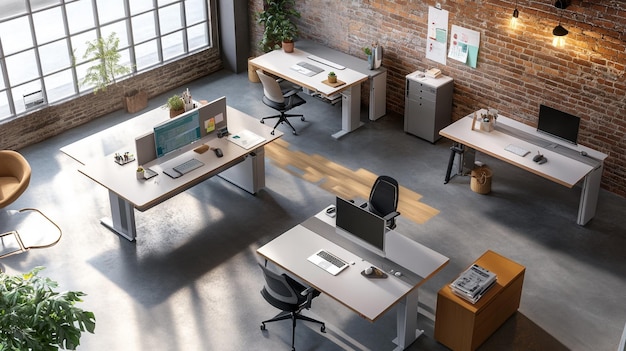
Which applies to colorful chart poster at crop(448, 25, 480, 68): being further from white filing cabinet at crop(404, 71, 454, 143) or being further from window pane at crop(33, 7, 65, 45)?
window pane at crop(33, 7, 65, 45)

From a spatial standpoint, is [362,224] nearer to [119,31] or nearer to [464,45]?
[464,45]

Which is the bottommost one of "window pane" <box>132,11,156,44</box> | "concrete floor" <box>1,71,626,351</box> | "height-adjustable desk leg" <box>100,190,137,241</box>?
"concrete floor" <box>1,71,626,351</box>

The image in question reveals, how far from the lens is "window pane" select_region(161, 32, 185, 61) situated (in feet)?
38.8

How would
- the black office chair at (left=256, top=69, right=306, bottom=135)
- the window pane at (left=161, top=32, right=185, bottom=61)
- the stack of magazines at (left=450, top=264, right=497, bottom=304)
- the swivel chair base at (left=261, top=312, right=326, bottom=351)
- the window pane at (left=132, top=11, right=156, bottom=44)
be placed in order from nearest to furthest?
the stack of magazines at (left=450, top=264, right=497, bottom=304)
the swivel chair base at (left=261, top=312, right=326, bottom=351)
the black office chair at (left=256, top=69, right=306, bottom=135)
the window pane at (left=132, top=11, right=156, bottom=44)
the window pane at (left=161, top=32, right=185, bottom=61)

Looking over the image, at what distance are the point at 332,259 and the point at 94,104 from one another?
210 inches

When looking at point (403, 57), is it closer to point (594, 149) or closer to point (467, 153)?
point (467, 153)

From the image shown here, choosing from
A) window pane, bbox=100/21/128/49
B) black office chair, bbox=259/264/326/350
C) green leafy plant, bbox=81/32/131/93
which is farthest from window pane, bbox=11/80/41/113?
black office chair, bbox=259/264/326/350

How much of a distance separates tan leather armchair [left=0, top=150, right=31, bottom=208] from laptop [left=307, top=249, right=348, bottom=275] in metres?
3.56

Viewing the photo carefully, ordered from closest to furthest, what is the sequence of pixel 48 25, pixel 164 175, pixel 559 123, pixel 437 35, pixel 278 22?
pixel 164 175 → pixel 559 123 → pixel 437 35 → pixel 48 25 → pixel 278 22

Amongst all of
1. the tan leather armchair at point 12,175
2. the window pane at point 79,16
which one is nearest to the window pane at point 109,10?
the window pane at point 79,16

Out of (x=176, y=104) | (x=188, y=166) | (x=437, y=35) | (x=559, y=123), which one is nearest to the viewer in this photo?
(x=188, y=166)

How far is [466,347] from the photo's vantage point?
720 centimetres

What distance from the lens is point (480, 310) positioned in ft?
23.0

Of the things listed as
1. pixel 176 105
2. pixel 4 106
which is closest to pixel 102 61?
pixel 4 106
